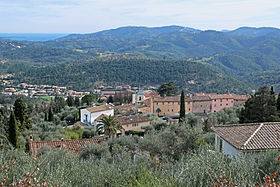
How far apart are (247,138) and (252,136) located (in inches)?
8.6

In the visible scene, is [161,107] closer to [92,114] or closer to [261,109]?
[92,114]

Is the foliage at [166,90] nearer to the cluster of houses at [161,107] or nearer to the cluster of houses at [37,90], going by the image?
the cluster of houses at [161,107]

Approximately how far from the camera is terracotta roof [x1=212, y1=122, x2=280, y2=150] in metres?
9.97

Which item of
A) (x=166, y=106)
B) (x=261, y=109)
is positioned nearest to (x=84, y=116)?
(x=166, y=106)

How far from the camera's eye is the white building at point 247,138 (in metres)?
9.93

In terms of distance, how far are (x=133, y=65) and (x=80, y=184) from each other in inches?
4149

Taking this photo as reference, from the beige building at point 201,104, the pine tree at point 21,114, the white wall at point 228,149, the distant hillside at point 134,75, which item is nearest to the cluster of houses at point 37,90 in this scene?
the distant hillside at point 134,75

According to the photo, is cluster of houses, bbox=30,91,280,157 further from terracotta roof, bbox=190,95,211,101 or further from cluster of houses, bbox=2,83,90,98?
cluster of houses, bbox=2,83,90,98

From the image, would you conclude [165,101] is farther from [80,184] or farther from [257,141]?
[80,184]

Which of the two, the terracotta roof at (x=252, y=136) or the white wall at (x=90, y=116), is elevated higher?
the terracotta roof at (x=252, y=136)

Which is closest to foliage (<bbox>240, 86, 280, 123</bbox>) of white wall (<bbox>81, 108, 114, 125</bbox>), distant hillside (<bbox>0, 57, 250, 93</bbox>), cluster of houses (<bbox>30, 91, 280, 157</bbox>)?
cluster of houses (<bbox>30, 91, 280, 157</bbox>)

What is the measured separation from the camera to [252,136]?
10.7m

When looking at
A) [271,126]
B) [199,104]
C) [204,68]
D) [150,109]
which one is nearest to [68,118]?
[150,109]

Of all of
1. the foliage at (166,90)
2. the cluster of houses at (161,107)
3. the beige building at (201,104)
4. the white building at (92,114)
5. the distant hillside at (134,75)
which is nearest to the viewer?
the white building at (92,114)
